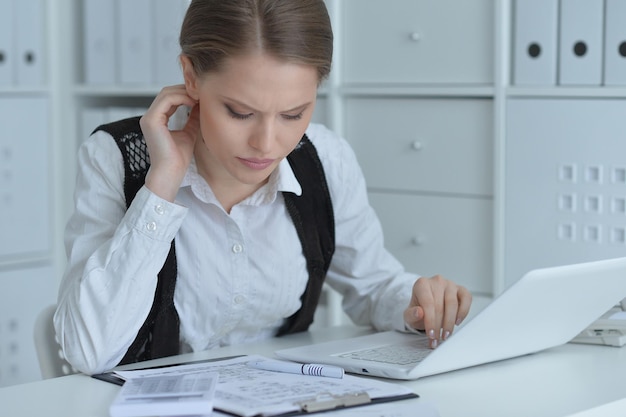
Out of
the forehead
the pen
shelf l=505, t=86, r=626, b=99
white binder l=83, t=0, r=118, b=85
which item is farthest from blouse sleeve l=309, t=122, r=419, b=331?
white binder l=83, t=0, r=118, b=85

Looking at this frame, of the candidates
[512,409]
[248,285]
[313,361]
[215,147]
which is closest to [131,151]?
[215,147]

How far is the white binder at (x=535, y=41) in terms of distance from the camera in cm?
222

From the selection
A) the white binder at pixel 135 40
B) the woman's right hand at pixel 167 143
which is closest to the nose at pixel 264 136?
the woman's right hand at pixel 167 143

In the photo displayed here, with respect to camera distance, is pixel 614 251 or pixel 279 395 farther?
pixel 614 251

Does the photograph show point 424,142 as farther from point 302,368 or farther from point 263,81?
point 302,368

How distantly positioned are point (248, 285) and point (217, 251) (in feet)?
0.24

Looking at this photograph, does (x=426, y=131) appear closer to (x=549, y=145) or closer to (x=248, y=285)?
(x=549, y=145)

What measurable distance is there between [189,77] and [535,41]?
1010 mm

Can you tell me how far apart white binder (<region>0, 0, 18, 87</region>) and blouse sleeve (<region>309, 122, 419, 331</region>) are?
1.37 metres

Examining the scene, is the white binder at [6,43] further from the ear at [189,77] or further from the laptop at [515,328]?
the laptop at [515,328]

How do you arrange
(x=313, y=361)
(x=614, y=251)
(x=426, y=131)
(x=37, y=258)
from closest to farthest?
(x=313, y=361) < (x=614, y=251) < (x=426, y=131) < (x=37, y=258)

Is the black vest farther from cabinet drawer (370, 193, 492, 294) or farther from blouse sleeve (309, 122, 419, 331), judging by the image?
cabinet drawer (370, 193, 492, 294)

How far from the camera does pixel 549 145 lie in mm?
2219

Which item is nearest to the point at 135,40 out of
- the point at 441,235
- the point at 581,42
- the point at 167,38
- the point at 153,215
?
the point at 167,38
